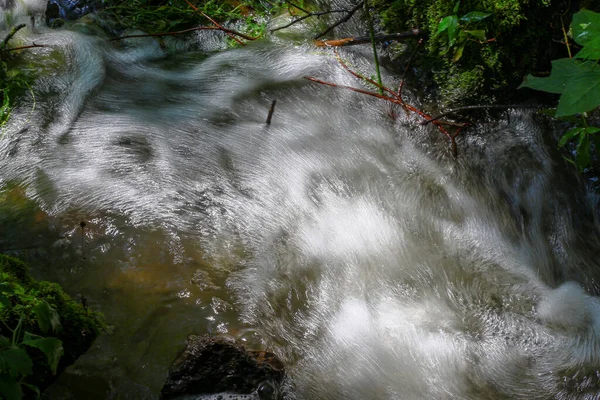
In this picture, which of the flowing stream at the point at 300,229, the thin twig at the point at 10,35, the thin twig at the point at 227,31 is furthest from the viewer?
the thin twig at the point at 227,31

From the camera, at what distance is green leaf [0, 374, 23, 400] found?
1.38 metres

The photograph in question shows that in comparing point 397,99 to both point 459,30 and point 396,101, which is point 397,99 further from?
point 459,30

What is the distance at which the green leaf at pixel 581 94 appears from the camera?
1.78 m

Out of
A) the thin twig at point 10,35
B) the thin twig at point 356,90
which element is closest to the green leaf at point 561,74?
the thin twig at point 356,90

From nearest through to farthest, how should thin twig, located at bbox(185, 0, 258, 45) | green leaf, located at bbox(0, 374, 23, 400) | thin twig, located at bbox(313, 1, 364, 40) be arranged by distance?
green leaf, located at bbox(0, 374, 23, 400) → thin twig, located at bbox(313, 1, 364, 40) → thin twig, located at bbox(185, 0, 258, 45)

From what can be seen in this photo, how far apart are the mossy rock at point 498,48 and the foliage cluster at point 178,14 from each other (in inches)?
49.1

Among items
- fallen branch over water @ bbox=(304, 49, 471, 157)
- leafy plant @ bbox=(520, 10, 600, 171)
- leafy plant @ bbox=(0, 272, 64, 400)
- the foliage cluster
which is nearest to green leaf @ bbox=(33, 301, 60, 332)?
leafy plant @ bbox=(0, 272, 64, 400)

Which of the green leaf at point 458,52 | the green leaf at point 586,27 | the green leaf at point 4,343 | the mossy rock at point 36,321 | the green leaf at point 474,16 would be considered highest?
the green leaf at point 586,27

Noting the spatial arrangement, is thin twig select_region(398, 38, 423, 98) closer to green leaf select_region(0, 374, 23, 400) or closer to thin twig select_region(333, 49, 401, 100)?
thin twig select_region(333, 49, 401, 100)

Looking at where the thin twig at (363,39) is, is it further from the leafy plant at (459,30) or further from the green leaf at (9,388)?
the green leaf at (9,388)

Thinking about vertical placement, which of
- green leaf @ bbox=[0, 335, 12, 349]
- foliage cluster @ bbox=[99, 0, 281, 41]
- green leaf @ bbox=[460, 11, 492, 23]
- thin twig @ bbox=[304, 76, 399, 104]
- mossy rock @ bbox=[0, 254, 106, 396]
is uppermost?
green leaf @ bbox=[460, 11, 492, 23]

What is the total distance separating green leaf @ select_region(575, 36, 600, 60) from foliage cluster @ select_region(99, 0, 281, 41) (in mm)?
2367

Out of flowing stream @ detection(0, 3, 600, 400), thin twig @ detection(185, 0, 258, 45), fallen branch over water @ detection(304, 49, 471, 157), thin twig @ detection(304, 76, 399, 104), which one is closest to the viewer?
flowing stream @ detection(0, 3, 600, 400)

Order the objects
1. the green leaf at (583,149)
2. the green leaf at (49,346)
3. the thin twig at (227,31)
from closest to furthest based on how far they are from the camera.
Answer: the green leaf at (49,346) → the green leaf at (583,149) → the thin twig at (227,31)
